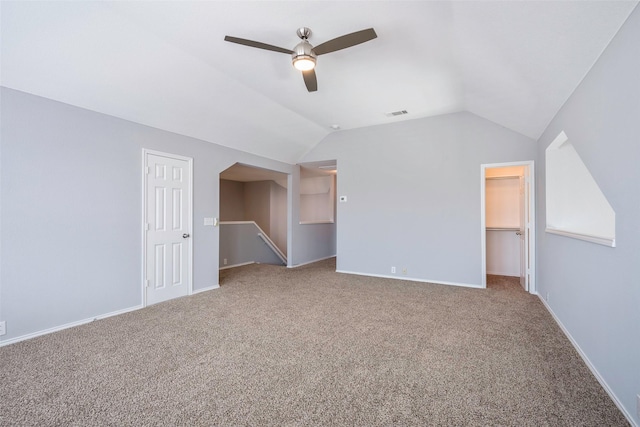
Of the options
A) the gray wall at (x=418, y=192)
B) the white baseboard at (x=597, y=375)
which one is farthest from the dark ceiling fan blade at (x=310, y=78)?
the white baseboard at (x=597, y=375)

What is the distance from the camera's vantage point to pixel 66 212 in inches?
123

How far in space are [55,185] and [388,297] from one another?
14.1 feet

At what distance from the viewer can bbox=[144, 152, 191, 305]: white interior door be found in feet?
12.9

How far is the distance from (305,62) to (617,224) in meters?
2.63

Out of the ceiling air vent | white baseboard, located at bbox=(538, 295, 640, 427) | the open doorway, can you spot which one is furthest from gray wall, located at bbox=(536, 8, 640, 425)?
the open doorway

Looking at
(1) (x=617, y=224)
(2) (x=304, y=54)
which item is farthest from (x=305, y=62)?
(1) (x=617, y=224)

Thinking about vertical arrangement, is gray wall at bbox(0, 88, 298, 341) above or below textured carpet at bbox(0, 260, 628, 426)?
above

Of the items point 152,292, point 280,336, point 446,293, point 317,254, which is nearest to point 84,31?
point 152,292

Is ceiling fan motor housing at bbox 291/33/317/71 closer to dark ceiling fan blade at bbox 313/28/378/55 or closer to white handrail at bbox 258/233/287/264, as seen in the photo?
dark ceiling fan blade at bbox 313/28/378/55

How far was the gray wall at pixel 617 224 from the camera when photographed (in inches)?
64.7

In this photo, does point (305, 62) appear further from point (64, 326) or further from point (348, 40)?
point (64, 326)

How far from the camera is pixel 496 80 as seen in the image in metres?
3.22

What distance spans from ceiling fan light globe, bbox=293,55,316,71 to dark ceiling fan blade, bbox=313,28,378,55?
84 mm

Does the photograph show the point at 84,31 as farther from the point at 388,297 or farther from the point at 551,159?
the point at 551,159
